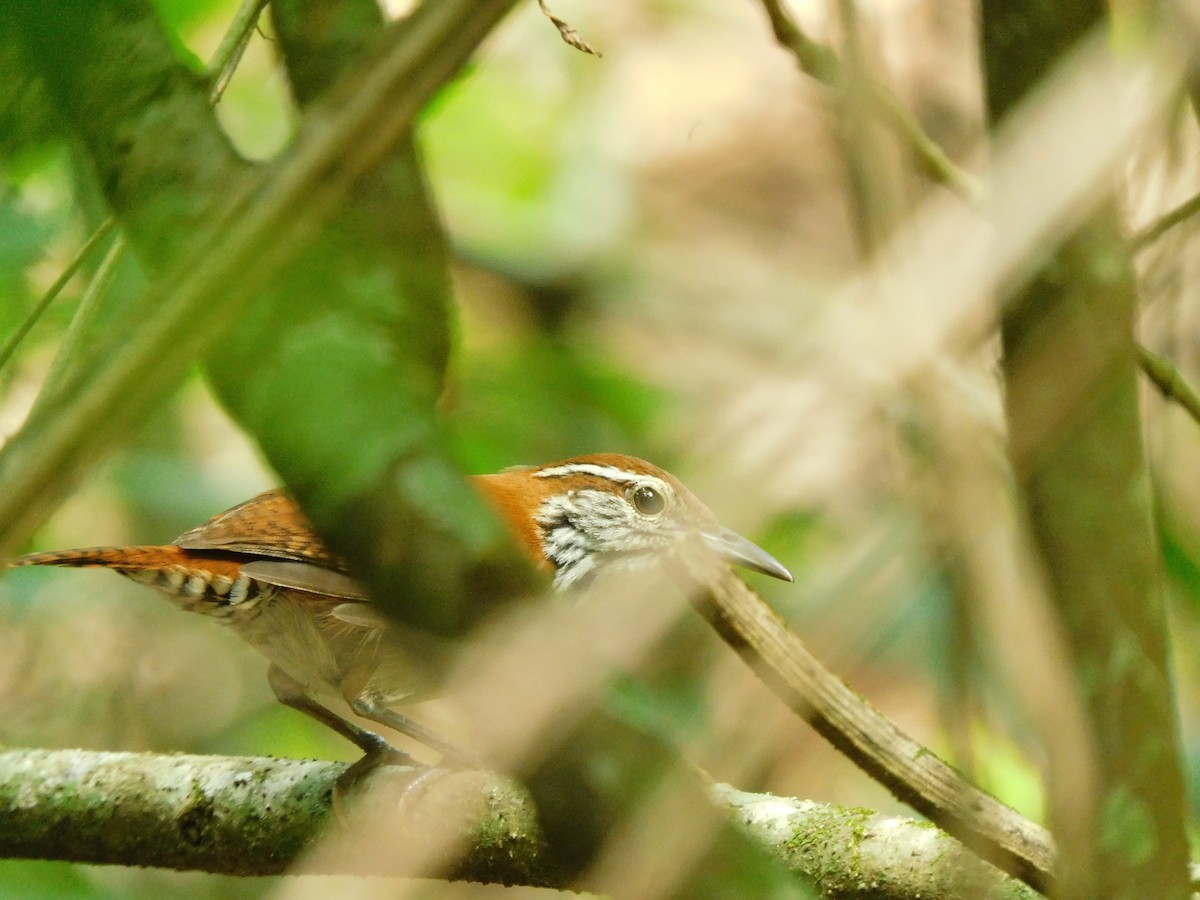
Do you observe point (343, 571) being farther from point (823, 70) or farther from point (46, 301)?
point (823, 70)

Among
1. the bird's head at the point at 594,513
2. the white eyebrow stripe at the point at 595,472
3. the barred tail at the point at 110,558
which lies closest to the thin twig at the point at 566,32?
the barred tail at the point at 110,558

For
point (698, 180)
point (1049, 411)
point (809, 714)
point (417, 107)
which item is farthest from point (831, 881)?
point (698, 180)

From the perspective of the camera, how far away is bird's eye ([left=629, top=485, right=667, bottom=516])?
4.00 meters

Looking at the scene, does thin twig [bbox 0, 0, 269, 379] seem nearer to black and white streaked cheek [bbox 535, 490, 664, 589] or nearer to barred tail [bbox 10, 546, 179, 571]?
barred tail [bbox 10, 546, 179, 571]

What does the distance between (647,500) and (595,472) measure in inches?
7.9

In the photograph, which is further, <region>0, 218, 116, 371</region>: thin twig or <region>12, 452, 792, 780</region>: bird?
<region>12, 452, 792, 780</region>: bird

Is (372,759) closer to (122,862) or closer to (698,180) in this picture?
(122,862)

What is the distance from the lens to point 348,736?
3.45m

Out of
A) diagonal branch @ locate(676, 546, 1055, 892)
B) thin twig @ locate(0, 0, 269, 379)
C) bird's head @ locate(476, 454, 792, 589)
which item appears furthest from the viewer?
bird's head @ locate(476, 454, 792, 589)

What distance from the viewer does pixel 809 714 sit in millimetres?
2301

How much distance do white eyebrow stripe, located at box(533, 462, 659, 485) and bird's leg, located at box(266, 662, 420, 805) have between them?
3.35ft

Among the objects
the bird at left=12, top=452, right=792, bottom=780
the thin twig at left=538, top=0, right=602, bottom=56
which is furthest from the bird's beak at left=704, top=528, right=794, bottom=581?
the thin twig at left=538, top=0, right=602, bottom=56

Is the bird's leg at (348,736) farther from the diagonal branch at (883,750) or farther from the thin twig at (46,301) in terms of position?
the thin twig at (46,301)

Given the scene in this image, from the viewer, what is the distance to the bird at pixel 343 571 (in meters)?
3.25
